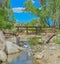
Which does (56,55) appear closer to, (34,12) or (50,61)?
(50,61)

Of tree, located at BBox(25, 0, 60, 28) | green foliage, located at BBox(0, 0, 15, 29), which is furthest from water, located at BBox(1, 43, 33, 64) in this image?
tree, located at BBox(25, 0, 60, 28)

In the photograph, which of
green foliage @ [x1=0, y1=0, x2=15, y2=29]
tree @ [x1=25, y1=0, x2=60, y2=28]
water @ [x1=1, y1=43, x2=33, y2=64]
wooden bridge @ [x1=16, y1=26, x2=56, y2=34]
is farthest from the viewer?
tree @ [x1=25, y1=0, x2=60, y2=28]

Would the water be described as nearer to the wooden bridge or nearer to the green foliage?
the green foliage

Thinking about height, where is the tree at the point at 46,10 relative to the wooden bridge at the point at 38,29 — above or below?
above

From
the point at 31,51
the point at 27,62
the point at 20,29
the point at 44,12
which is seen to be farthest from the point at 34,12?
the point at 27,62

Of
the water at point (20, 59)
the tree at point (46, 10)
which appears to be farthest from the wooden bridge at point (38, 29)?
the water at point (20, 59)

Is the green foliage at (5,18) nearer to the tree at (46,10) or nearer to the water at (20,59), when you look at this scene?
the tree at (46,10)

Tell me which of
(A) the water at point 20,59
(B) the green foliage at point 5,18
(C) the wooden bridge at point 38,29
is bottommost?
(A) the water at point 20,59

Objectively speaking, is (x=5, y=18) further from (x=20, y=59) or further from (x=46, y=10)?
(x=20, y=59)

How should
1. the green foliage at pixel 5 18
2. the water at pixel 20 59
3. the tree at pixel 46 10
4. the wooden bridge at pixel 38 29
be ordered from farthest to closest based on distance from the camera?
the tree at pixel 46 10, the wooden bridge at pixel 38 29, the green foliage at pixel 5 18, the water at pixel 20 59

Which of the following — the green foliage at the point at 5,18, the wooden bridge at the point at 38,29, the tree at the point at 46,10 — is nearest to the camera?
the green foliage at the point at 5,18

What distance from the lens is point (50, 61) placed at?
13.7m

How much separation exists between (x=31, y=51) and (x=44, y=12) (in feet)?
48.7

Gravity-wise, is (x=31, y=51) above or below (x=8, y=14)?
below
